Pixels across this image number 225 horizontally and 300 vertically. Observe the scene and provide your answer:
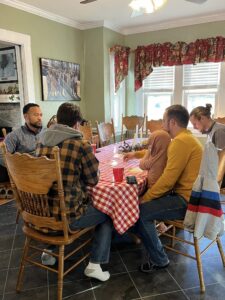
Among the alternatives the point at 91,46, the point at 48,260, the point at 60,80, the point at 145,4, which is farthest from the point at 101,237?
the point at 91,46

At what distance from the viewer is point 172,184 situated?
1733 millimetres

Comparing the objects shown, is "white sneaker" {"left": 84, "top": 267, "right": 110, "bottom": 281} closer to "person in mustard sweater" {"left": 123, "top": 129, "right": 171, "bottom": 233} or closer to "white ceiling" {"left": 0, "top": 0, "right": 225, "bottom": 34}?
"person in mustard sweater" {"left": 123, "top": 129, "right": 171, "bottom": 233}

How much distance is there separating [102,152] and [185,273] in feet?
4.33

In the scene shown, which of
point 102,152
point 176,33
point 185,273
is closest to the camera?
point 185,273

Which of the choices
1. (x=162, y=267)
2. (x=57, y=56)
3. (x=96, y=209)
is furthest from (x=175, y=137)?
(x=57, y=56)

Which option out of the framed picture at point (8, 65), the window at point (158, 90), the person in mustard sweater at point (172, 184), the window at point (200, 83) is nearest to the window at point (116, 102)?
the window at point (158, 90)

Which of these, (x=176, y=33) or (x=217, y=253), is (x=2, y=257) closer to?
(x=217, y=253)

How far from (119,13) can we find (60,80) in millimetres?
1284

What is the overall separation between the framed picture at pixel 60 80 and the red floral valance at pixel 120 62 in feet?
2.22

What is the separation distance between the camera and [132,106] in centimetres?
501

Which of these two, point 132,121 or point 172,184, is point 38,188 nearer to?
point 172,184

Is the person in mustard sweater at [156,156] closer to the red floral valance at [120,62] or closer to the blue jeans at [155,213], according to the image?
the blue jeans at [155,213]

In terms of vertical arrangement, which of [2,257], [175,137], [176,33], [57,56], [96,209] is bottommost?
[2,257]

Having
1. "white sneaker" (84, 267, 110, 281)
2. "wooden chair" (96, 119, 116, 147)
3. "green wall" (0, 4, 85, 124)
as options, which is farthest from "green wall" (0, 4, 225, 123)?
"white sneaker" (84, 267, 110, 281)
